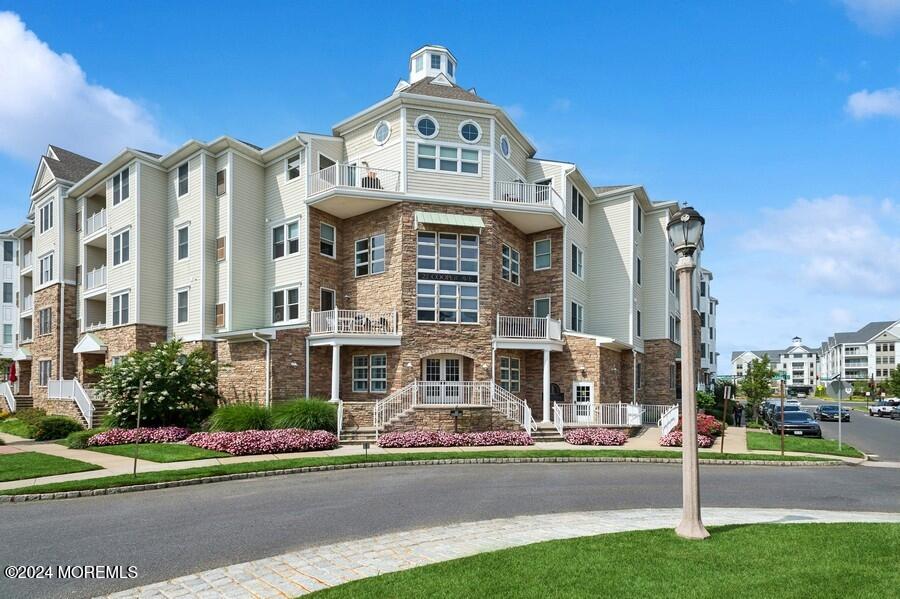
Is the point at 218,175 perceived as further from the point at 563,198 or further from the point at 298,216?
the point at 563,198

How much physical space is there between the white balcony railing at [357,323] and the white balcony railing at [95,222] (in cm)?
1556

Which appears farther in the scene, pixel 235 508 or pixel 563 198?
pixel 563 198

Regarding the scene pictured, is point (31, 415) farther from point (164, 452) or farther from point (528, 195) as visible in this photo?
point (528, 195)

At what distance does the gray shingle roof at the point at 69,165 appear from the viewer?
1312 inches

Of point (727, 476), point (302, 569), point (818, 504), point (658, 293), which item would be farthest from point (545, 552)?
point (658, 293)

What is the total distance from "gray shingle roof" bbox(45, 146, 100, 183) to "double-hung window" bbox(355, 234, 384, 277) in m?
20.7

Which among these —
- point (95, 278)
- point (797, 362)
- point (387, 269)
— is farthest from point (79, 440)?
point (797, 362)

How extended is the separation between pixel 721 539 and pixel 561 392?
18.4 m

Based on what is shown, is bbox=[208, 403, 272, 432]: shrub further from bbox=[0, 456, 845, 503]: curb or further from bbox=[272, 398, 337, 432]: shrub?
bbox=[0, 456, 845, 503]: curb

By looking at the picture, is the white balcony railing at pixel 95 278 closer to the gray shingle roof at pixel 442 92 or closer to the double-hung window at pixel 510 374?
the gray shingle roof at pixel 442 92

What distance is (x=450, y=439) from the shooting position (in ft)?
64.0

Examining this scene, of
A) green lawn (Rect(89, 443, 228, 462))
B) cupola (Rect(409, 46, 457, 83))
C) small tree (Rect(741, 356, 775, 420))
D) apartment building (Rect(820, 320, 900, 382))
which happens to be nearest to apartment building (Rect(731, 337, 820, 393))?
apartment building (Rect(820, 320, 900, 382))

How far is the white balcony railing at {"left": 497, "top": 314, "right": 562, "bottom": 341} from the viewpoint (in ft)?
79.8

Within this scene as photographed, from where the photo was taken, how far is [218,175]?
87.1 ft
